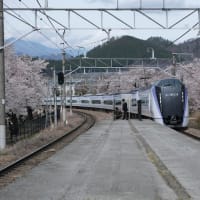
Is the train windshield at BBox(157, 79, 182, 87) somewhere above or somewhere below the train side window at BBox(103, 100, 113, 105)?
above

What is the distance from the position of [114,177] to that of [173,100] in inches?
1066

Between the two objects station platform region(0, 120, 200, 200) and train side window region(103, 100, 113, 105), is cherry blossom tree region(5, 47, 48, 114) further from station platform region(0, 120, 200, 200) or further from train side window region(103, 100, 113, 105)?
station platform region(0, 120, 200, 200)

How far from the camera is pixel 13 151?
22781 mm

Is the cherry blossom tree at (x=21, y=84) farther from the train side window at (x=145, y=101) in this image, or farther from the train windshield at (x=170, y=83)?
the train windshield at (x=170, y=83)

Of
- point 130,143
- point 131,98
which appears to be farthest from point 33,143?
point 131,98

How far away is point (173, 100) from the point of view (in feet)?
132

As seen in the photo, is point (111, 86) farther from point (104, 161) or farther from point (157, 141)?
point (104, 161)

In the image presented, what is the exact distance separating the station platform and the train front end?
18.4m

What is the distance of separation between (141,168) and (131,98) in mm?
42576

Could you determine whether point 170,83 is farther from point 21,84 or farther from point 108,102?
point 108,102

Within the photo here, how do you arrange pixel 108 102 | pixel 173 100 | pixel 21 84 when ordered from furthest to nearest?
pixel 108 102, pixel 21 84, pixel 173 100

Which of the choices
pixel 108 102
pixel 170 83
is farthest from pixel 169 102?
pixel 108 102

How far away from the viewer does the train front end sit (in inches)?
1578

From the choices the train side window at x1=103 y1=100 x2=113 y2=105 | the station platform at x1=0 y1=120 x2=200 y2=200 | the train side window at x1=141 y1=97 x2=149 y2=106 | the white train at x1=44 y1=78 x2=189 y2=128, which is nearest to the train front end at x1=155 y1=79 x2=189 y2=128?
the white train at x1=44 y1=78 x2=189 y2=128
